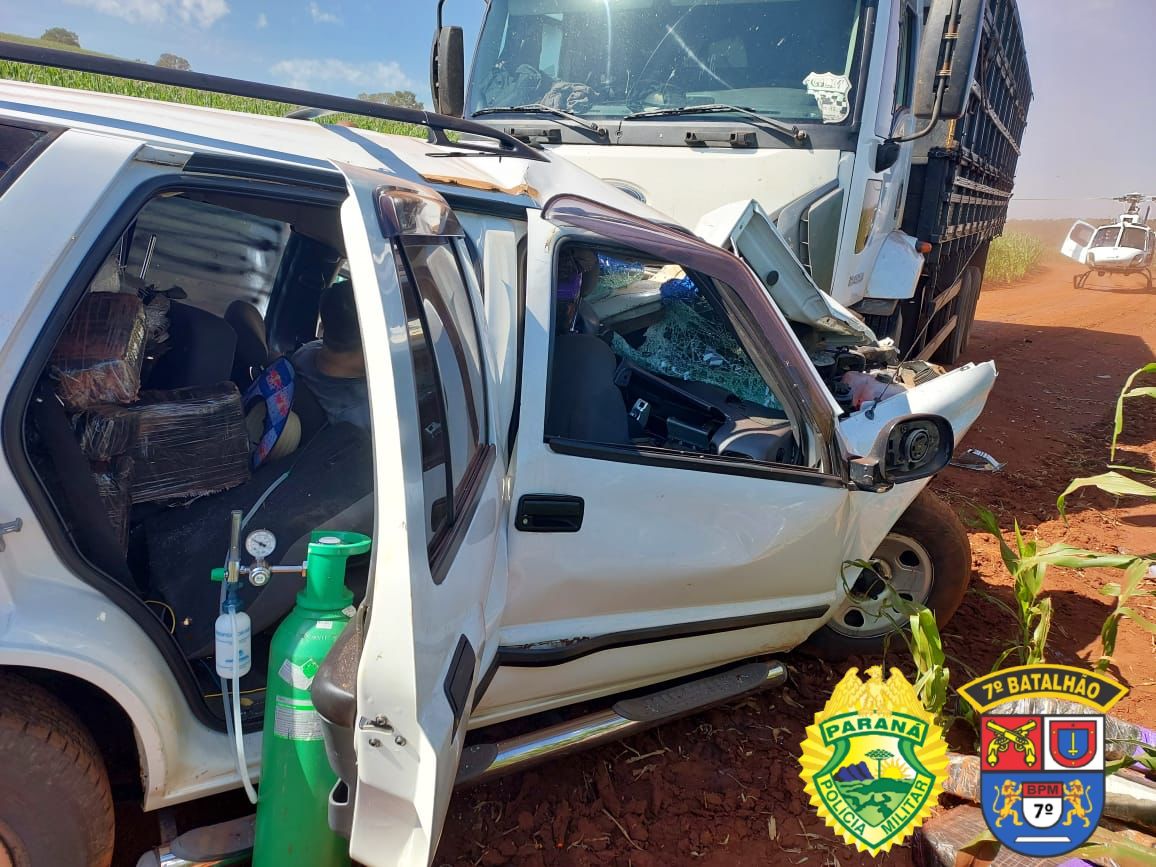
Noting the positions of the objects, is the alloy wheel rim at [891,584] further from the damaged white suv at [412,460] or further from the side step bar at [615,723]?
the side step bar at [615,723]

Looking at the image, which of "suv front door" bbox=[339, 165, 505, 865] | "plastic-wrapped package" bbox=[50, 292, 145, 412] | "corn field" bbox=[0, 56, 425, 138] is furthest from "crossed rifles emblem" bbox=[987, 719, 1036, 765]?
"corn field" bbox=[0, 56, 425, 138]

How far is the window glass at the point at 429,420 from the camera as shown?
1.44m

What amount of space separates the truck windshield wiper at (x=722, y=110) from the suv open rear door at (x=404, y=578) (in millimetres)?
2736

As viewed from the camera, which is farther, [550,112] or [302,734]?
[550,112]

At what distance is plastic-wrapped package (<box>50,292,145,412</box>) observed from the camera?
1943 mm

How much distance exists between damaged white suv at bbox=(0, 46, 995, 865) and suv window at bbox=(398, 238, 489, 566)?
0.01 metres

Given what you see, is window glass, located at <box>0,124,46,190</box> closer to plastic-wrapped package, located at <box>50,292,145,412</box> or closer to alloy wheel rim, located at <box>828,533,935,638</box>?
plastic-wrapped package, located at <box>50,292,145,412</box>

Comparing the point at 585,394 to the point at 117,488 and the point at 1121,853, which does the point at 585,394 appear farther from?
the point at 1121,853

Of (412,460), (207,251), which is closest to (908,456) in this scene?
(412,460)

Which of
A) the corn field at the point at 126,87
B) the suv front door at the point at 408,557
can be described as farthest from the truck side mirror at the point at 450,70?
the corn field at the point at 126,87

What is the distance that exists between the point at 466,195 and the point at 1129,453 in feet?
22.6

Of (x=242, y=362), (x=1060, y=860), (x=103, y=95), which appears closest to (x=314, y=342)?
(x=242, y=362)

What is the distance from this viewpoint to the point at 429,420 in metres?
1.53

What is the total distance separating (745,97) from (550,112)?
104cm
